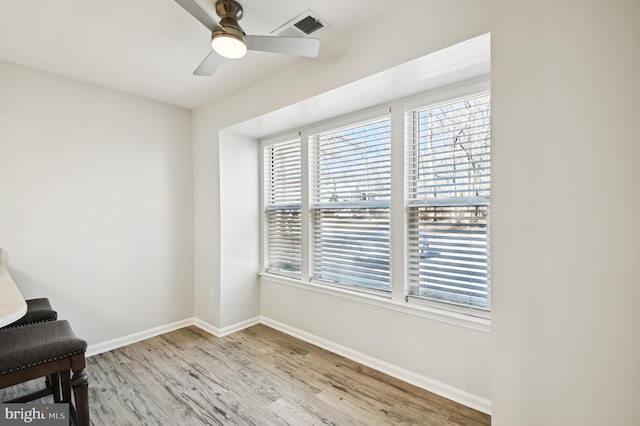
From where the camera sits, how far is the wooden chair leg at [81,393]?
5.21 ft

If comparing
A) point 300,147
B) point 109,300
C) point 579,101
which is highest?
point 300,147

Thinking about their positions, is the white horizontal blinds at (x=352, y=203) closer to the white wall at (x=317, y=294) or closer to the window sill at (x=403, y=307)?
the window sill at (x=403, y=307)

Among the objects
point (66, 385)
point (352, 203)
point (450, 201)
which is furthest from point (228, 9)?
point (66, 385)

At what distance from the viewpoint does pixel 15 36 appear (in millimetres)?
2143

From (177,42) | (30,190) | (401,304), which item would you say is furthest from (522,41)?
(30,190)

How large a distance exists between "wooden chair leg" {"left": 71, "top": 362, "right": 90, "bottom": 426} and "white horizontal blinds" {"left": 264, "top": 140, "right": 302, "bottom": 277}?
2.03 metres

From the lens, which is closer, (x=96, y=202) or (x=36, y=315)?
(x=36, y=315)

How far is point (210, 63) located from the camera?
6.57 feet

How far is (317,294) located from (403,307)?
96cm

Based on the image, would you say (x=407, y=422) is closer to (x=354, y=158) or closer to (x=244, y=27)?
(x=354, y=158)

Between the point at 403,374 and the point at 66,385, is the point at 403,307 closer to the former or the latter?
the point at 403,374

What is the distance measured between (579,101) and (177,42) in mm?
2446

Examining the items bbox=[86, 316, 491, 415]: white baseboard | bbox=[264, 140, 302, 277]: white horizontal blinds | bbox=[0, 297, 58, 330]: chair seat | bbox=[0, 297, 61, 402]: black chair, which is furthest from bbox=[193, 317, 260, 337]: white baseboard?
bbox=[0, 297, 58, 330]: chair seat

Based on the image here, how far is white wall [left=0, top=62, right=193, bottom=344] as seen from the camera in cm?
255
